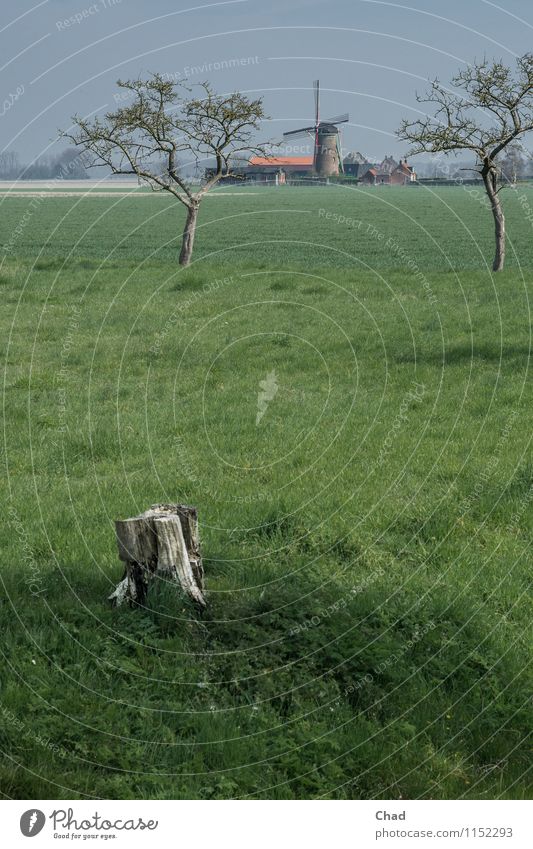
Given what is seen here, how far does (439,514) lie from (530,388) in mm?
6388

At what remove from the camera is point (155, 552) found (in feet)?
24.9

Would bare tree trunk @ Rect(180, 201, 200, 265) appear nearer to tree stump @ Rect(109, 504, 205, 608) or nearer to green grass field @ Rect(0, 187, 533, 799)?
green grass field @ Rect(0, 187, 533, 799)

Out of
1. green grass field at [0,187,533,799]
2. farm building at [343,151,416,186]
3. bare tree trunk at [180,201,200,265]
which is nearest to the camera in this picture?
green grass field at [0,187,533,799]

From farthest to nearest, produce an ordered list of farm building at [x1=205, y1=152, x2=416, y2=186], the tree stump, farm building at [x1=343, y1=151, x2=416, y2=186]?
1. farm building at [x1=205, y1=152, x2=416, y2=186]
2. farm building at [x1=343, y1=151, x2=416, y2=186]
3. the tree stump

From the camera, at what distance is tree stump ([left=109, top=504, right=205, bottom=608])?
743cm

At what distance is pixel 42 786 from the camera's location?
581cm
